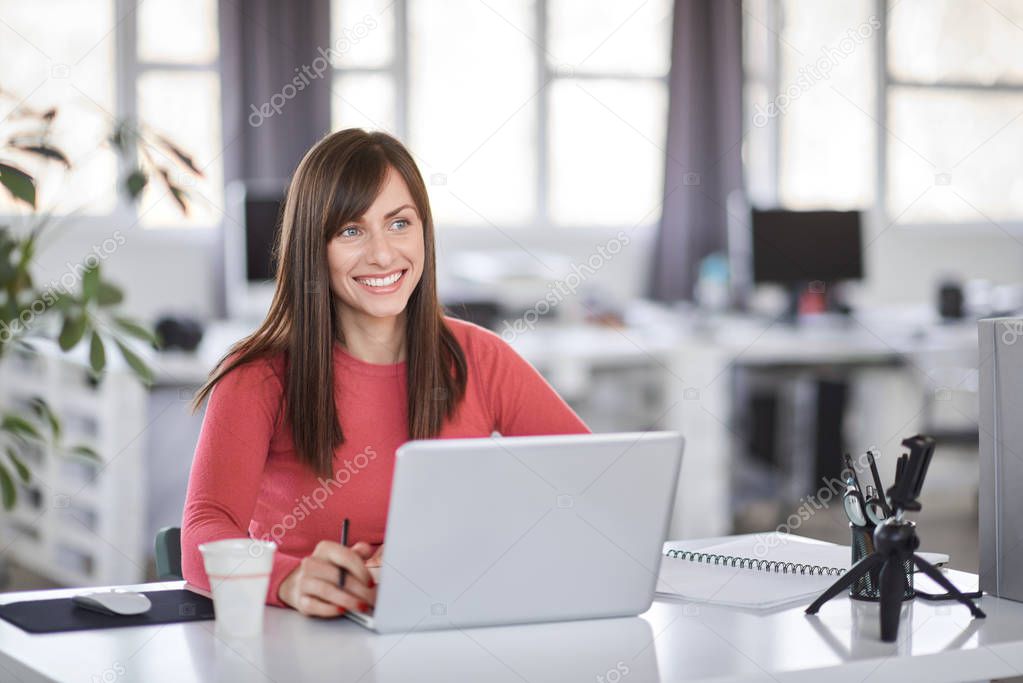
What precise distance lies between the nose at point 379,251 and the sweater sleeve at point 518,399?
0.26 meters

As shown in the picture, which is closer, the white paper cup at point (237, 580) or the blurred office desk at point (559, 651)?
the blurred office desk at point (559, 651)

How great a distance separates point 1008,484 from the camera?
57.5 inches

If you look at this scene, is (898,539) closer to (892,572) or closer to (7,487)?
(892,572)

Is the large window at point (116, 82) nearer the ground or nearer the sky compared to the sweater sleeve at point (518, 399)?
nearer the sky

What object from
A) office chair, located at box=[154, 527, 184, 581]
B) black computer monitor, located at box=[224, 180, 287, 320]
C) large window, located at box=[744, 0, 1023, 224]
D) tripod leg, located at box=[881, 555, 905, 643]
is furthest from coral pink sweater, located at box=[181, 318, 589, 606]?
large window, located at box=[744, 0, 1023, 224]

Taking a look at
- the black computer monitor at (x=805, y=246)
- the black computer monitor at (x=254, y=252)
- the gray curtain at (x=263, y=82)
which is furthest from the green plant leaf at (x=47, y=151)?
the black computer monitor at (x=805, y=246)

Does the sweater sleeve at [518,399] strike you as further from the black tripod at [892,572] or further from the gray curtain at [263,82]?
the gray curtain at [263,82]

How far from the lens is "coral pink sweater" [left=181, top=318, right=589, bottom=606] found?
63.9 inches

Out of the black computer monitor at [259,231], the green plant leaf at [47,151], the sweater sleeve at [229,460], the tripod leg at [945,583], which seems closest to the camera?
the tripod leg at [945,583]

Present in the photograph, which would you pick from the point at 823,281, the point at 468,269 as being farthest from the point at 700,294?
the point at 468,269

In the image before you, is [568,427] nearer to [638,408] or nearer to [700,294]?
[638,408]

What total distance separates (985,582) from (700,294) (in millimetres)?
4109

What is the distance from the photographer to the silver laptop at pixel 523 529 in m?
1.23

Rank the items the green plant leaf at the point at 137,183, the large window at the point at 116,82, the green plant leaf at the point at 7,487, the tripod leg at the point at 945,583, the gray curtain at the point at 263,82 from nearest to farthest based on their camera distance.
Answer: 1. the tripod leg at the point at 945,583
2. the green plant leaf at the point at 7,487
3. the green plant leaf at the point at 137,183
4. the large window at the point at 116,82
5. the gray curtain at the point at 263,82
